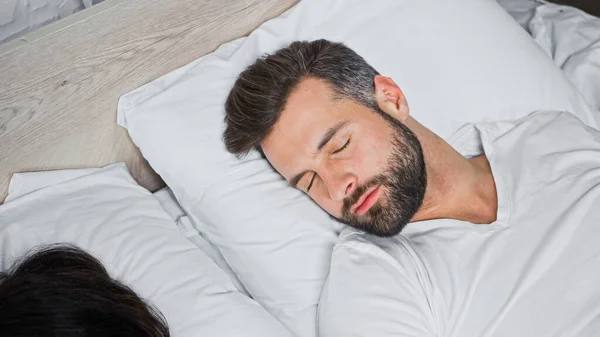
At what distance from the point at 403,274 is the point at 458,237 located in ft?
0.50

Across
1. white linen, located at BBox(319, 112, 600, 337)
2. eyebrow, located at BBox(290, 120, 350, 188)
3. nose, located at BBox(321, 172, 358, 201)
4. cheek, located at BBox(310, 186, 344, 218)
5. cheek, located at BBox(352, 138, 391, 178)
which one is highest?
eyebrow, located at BBox(290, 120, 350, 188)

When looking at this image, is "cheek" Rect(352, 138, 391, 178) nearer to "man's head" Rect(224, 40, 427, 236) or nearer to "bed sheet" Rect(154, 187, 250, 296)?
"man's head" Rect(224, 40, 427, 236)

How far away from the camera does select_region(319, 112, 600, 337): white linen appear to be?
1163mm

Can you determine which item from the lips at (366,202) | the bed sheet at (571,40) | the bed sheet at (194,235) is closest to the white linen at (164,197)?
the bed sheet at (194,235)

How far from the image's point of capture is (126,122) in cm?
135

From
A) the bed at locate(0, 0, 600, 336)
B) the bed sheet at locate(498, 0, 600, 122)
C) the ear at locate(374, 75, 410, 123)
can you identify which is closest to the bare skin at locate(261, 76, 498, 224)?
the ear at locate(374, 75, 410, 123)

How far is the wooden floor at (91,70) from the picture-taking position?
1.17 m

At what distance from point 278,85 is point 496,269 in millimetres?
550

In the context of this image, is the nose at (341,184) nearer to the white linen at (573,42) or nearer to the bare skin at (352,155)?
the bare skin at (352,155)

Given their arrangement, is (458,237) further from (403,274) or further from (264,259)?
(264,259)

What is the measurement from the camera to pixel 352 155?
1.25m

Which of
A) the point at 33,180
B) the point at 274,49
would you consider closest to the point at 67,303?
the point at 33,180

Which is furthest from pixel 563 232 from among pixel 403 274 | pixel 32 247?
pixel 32 247

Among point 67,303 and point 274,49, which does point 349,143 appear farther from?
point 67,303
